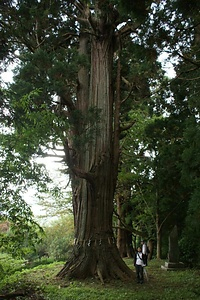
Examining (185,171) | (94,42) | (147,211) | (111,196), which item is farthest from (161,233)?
(94,42)

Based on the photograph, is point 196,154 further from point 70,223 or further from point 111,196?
point 70,223

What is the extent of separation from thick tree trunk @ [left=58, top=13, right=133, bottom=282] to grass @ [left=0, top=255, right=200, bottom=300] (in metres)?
0.36

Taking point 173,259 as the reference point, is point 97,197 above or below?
above

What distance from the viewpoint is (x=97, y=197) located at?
739 centimetres

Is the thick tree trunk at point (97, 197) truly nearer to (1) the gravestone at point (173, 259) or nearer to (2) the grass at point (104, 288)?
(2) the grass at point (104, 288)

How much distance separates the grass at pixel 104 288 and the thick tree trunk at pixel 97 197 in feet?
1.17

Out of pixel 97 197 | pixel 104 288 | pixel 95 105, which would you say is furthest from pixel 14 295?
pixel 95 105

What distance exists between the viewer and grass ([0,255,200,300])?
5.60 meters

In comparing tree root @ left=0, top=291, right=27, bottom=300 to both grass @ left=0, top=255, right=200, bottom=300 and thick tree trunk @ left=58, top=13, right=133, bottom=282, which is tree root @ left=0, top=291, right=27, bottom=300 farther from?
thick tree trunk @ left=58, top=13, right=133, bottom=282

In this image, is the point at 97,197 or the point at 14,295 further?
the point at 97,197

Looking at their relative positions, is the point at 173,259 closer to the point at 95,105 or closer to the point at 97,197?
the point at 97,197

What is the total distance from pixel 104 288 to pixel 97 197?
2.02 metres

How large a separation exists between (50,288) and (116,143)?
364 cm

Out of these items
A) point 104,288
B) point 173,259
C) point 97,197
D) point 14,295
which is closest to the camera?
point 14,295
